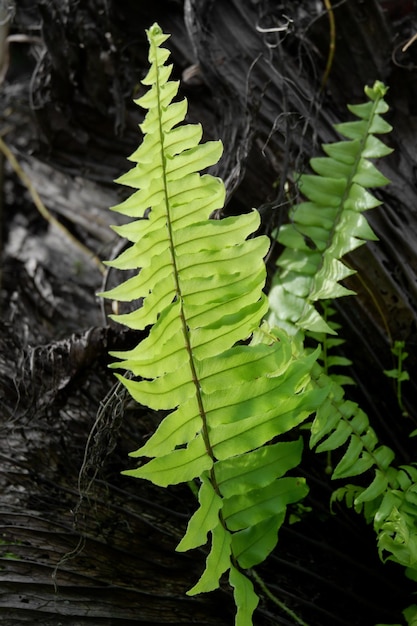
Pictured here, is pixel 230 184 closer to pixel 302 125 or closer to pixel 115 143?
pixel 302 125

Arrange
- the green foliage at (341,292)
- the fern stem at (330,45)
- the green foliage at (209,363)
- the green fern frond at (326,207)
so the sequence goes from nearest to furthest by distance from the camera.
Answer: the green foliage at (209,363) < the green foliage at (341,292) < the green fern frond at (326,207) < the fern stem at (330,45)

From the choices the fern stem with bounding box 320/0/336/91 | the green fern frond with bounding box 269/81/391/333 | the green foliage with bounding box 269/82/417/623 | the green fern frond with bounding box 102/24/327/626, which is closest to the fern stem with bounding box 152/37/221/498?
the green fern frond with bounding box 102/24/327/626

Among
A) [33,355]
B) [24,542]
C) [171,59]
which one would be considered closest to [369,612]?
[24,542]

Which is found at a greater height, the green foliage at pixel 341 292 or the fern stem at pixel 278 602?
the green foliage at pixel 341 292

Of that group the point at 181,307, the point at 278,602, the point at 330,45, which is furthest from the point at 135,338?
the point at 330,45

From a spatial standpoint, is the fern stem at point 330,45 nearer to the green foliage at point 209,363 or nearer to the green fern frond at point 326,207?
the green fern frond at point 326,207

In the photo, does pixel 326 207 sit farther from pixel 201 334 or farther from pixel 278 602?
pixel 278 602

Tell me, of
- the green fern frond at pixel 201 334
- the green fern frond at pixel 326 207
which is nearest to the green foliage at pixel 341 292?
the green fern frond at pixel 326 207
